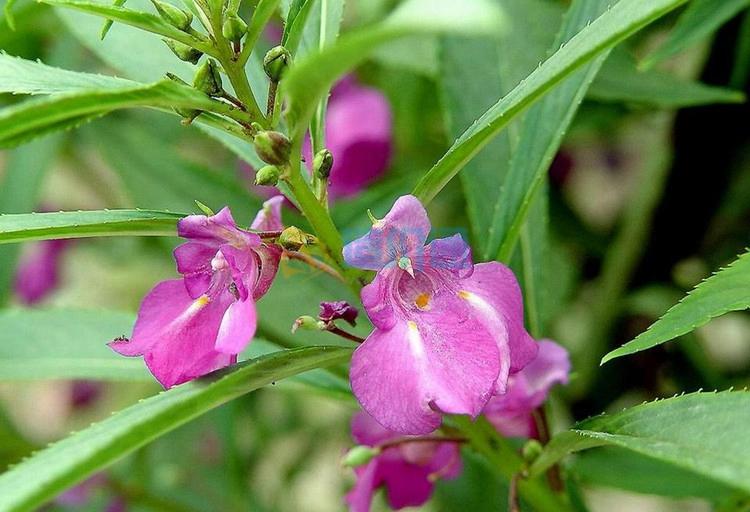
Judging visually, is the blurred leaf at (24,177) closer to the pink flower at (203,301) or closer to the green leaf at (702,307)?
the pink flower at (203,301)

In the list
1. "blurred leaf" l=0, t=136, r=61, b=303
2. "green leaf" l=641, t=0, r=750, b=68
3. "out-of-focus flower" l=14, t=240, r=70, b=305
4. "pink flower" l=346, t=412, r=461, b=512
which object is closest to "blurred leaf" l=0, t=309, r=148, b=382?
"pink flower" l=346, t=412, r=461, b=512

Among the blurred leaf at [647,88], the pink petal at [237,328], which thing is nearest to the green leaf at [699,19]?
the blurred leaf at [647,88]

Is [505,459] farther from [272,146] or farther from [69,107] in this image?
[69,107]

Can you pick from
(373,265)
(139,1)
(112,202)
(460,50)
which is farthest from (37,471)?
(112,202)

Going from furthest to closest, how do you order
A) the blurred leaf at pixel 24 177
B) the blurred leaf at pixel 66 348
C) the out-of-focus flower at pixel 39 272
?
1. the out-of-focus flower at pixel 39 272
2. the blurred leaf at pixel 24 177
3. the blurred leaf at pixel 66 348

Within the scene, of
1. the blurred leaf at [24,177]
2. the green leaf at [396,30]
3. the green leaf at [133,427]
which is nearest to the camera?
the green leaf at [396,30]

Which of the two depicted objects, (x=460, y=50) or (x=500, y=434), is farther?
(x=460, y=50)

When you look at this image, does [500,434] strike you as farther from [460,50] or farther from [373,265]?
[460,50]
